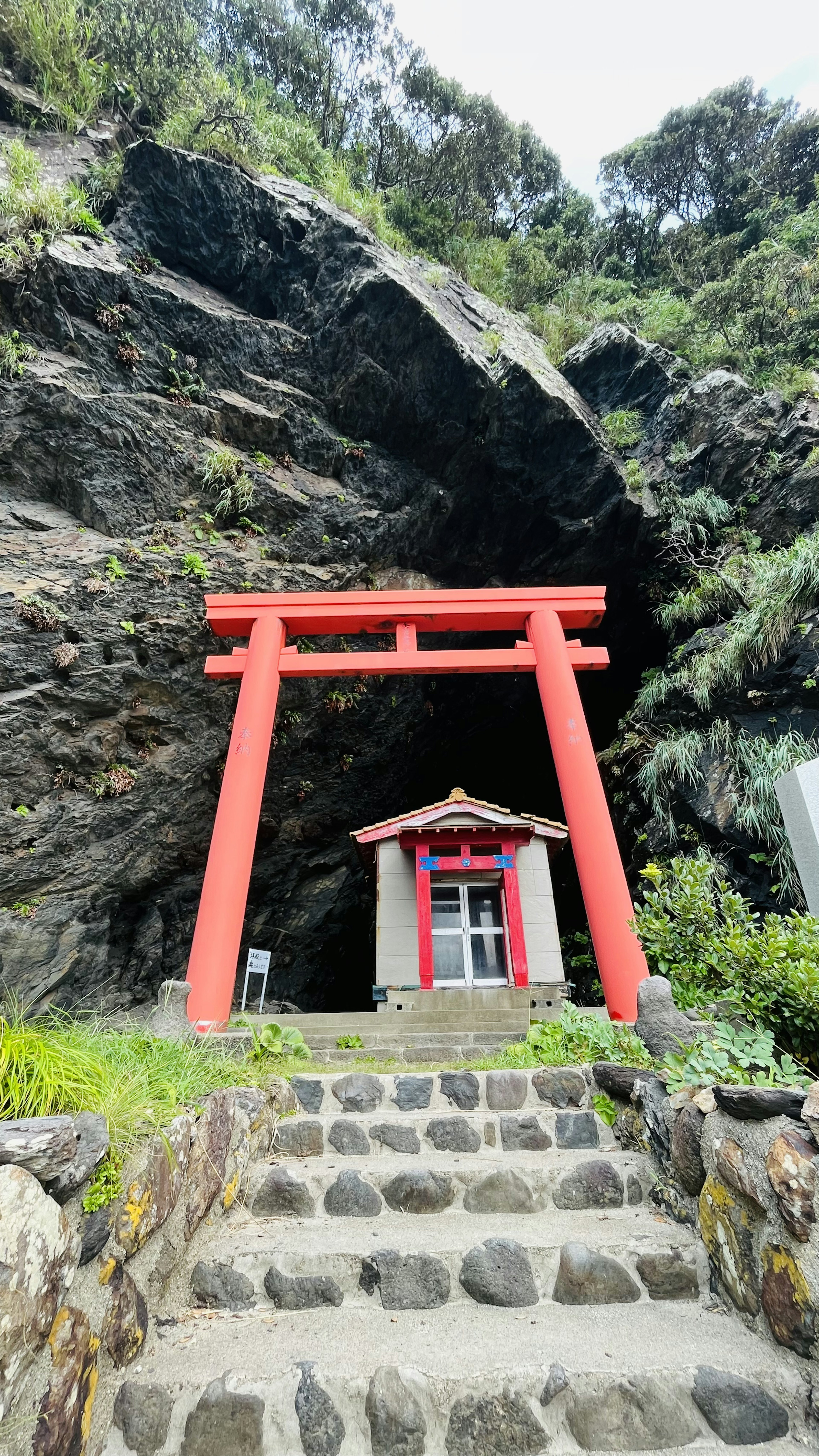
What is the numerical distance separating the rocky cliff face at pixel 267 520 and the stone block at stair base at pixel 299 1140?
4.55 m

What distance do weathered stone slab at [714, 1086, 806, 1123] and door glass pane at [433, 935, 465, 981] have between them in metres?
5.42

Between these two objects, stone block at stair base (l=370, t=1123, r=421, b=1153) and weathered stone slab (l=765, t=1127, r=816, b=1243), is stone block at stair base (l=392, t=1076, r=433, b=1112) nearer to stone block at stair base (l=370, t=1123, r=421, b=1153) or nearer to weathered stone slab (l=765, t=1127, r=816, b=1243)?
stone block at stair base (l=370, t=1123, r=421, b=1153)

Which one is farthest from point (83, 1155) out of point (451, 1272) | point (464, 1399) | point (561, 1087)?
point (561, 1087)

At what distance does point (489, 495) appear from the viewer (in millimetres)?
9398

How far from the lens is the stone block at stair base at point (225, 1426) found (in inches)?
52.2

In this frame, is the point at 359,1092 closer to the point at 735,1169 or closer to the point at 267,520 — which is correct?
the point at 735,1169

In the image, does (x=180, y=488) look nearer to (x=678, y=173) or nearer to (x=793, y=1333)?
(x=793, y=1333)

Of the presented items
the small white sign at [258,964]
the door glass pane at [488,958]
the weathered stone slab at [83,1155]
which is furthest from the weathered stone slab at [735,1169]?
the door glass pane at [488,958]

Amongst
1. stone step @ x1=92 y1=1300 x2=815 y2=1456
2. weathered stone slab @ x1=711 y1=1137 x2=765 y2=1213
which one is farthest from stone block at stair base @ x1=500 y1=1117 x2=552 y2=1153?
stone step @ x1=92 y1=1300 x2=815 y2=1456

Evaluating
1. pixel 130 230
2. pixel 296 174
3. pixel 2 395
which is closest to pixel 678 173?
pixel 296 174

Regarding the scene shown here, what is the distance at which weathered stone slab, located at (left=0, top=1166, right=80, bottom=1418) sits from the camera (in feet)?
3.52

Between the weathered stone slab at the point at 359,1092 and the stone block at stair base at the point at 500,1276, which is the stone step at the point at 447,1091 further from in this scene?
the stone block at stair base at the point at 500,1276

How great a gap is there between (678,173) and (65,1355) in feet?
70.9

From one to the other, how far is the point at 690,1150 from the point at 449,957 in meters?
5.27
